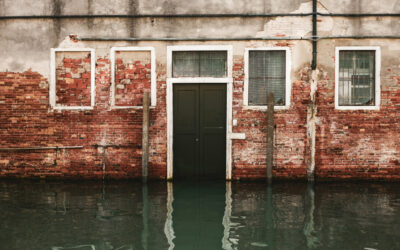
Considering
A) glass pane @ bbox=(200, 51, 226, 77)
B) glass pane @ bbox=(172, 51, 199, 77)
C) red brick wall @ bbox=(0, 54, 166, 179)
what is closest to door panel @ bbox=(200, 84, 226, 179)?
glass pane @ bbox=(200, 51, 226, 77)

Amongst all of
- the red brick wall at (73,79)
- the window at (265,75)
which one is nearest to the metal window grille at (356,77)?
the window at (265,75)

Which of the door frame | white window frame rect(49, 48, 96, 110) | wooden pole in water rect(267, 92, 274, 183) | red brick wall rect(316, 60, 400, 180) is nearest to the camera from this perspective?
wooden pole in water rect(267, 92, 274, 183)

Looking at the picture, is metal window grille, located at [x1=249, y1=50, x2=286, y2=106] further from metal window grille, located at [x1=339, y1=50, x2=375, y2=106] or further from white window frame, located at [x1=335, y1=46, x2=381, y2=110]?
metal window grille, located at [x1=339, y1=50, x2=375, y2=106]

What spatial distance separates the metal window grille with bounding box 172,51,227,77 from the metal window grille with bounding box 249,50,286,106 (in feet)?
2.24

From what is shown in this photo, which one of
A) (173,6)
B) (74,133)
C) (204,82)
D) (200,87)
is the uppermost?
(173,6)

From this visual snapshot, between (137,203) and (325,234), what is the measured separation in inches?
127

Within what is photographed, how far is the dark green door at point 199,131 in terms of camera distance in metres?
9.03

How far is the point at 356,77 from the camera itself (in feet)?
29.4

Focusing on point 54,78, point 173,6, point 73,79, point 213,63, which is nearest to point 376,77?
point 213,63

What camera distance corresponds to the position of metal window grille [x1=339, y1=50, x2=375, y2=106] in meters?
8.94

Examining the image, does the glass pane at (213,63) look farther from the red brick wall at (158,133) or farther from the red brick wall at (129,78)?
the red brick wall at (129,78)

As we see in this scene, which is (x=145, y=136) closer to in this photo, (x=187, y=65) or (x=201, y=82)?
(x=201, y=82)

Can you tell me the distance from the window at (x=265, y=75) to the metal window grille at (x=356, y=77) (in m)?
1.32

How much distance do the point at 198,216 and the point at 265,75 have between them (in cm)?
421
